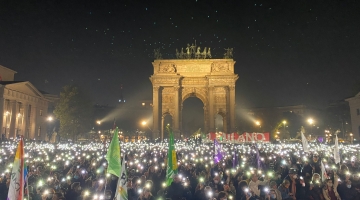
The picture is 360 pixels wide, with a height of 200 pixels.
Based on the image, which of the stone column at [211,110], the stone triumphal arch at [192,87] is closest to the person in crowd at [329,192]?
the stone triumphal arch at [192,87]

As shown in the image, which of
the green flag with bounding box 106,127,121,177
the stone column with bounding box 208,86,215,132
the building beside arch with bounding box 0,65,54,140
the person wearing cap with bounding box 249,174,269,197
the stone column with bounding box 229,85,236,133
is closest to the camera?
the green flag with bounding box 106,127,121,177

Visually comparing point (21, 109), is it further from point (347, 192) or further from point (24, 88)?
point (347, 192)

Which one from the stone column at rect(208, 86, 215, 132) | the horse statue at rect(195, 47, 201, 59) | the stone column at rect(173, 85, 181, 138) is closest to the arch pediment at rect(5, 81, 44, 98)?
the stone column at rect(173, 85, 181, 138)

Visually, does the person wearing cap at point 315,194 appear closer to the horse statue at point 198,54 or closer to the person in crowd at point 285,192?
the person in crowd at point 285,192

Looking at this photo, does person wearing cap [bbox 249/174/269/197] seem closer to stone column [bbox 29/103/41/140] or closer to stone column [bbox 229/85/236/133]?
stone column [bbox 229/85/236/133]

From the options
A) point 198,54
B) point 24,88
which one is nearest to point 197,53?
point 198,54

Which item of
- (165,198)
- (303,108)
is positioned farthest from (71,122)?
(303,108)
